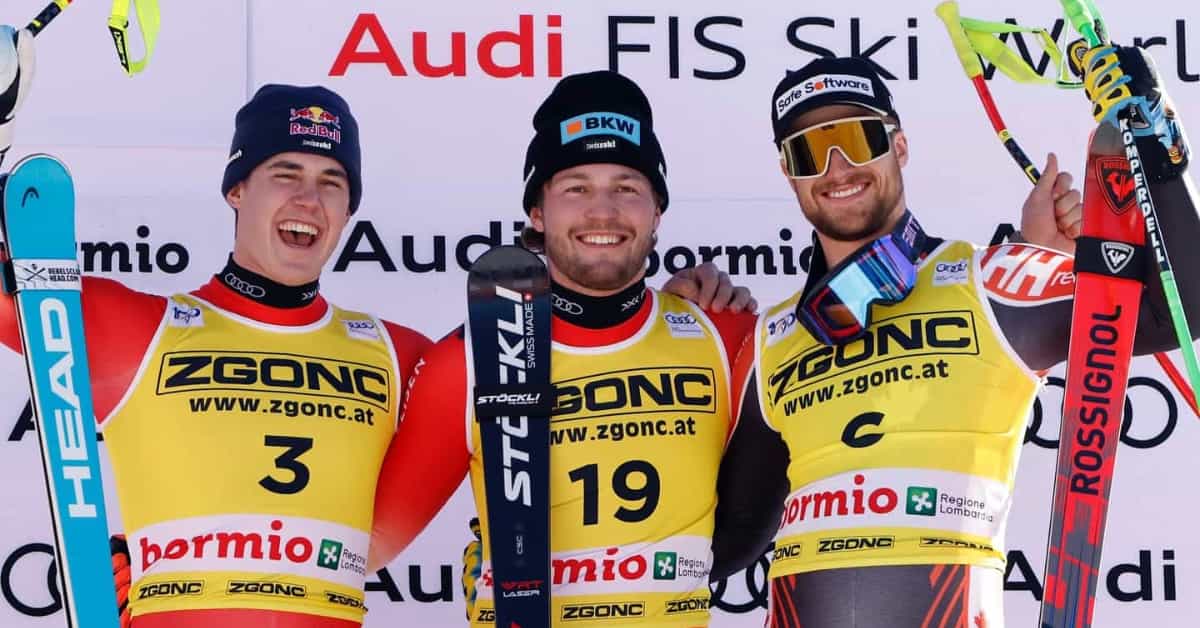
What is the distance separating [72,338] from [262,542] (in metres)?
0.65

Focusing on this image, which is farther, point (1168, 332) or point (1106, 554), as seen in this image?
point (1106, 554)

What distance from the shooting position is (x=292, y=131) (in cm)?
399

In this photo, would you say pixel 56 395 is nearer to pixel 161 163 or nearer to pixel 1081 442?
pixel 161 163

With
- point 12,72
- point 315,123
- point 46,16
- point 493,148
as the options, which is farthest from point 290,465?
point 493,148

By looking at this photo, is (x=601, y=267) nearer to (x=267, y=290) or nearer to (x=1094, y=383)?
(x=267, y=290)

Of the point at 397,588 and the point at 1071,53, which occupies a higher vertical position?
the point at 1071,53

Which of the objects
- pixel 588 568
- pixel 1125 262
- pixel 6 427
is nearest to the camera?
pixel 1125 262

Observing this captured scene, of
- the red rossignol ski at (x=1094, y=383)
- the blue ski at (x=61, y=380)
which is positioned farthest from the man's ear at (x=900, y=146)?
the blue ski at (x=61, y=380)

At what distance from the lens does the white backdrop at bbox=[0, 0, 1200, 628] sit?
15.5ft

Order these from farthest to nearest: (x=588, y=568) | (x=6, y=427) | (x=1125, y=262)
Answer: (x=6, y=427), (x=588, y=568), (x=1125, y=262)

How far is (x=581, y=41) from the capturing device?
488 centimetres

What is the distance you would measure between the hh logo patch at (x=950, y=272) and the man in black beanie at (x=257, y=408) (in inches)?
52.8

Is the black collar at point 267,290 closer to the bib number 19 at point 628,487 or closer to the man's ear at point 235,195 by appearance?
the man's ear at point 235,195

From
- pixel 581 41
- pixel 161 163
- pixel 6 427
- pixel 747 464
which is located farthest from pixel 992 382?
pixel 6 427
